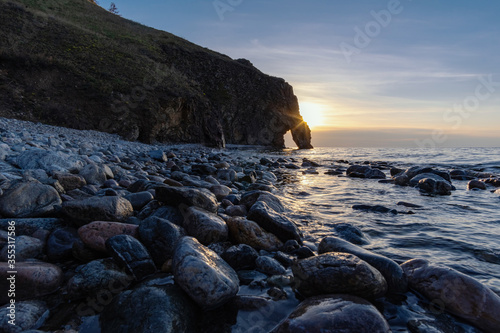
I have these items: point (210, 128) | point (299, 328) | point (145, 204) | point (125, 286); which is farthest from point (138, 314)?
point (210, 128)

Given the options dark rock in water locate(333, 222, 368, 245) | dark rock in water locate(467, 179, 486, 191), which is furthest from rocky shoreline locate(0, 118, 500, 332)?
dark rock in water locate(467, 179, 486, 191)

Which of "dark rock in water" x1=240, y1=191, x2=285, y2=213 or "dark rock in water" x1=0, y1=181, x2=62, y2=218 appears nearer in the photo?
"dark rock in water" x1=0, y1=181, x2=62, y2=218

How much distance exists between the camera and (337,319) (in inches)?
73.1

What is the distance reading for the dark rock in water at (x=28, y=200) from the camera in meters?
3.34

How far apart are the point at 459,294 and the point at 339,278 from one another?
1.02 m

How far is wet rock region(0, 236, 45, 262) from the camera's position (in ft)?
8.64

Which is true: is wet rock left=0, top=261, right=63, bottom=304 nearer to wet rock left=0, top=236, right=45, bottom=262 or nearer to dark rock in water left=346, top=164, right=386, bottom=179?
wet rock left=0, top=236, right=45, bottom=262

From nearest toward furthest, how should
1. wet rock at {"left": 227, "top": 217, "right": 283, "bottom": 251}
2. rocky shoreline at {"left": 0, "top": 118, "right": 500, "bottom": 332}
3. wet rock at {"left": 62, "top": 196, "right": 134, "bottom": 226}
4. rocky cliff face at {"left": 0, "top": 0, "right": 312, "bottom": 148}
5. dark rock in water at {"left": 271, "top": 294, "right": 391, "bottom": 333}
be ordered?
dark rock in water at {"left": 271, "top": 294, "right": 391, "bottom": 333} < rocky shoreline at {"left": 0, "top": 118, "right": 500, "bottom": 332} < wet rock at {"left": 62, "top": 196, "right": 134, "bottom": 226} < wet rock at {"left": 227, "top": 217, "right": 283, "bottom": 251} < rocky cliff face at {"left": 0, "top": 0, "right": 312, "bottom": 148}

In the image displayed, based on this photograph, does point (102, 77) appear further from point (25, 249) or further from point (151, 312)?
point (151, 312)

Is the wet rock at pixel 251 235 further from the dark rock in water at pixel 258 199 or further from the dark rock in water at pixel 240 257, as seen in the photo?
the dark rock in water at pixel 258 199

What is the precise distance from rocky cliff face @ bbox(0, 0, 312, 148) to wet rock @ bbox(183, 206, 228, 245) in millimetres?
18937

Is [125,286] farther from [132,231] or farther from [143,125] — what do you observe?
[143,125]

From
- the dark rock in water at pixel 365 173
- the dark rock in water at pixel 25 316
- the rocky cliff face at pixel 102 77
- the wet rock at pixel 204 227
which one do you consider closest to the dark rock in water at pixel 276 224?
the wet rock at pixel 204 227

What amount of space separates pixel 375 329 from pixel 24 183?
14.1 feet
